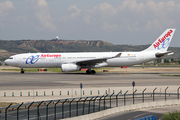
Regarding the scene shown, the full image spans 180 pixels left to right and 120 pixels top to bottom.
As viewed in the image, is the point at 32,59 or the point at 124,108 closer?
the point at 124,108

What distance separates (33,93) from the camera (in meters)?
31.9

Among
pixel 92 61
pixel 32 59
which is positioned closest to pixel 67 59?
pixel 92 61

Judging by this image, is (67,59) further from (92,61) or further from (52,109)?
(52,109)

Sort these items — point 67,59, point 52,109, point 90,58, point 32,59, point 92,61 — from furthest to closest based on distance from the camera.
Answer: point 90,58 < point 67,59 < point 32,59 < point 92,61 < point 52,109

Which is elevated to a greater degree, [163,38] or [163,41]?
[163,38]

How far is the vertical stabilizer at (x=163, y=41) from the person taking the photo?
64.8 m

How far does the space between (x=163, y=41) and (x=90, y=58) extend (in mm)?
17605

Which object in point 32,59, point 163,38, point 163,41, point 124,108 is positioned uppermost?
point 163,38

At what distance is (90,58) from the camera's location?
64.2 meters

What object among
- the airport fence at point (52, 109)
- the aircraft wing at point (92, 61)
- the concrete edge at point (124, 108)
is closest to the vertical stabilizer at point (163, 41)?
the aircraft wing at point (92, 61)

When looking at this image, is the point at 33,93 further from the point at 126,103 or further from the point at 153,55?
the point at 153,55

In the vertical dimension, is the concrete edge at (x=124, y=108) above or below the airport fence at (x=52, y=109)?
below

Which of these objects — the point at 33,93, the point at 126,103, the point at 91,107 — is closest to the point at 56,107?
the point at 91,107

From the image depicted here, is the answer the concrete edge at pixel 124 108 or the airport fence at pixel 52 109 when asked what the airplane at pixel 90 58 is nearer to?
the concrete edge at pixel 124 108
